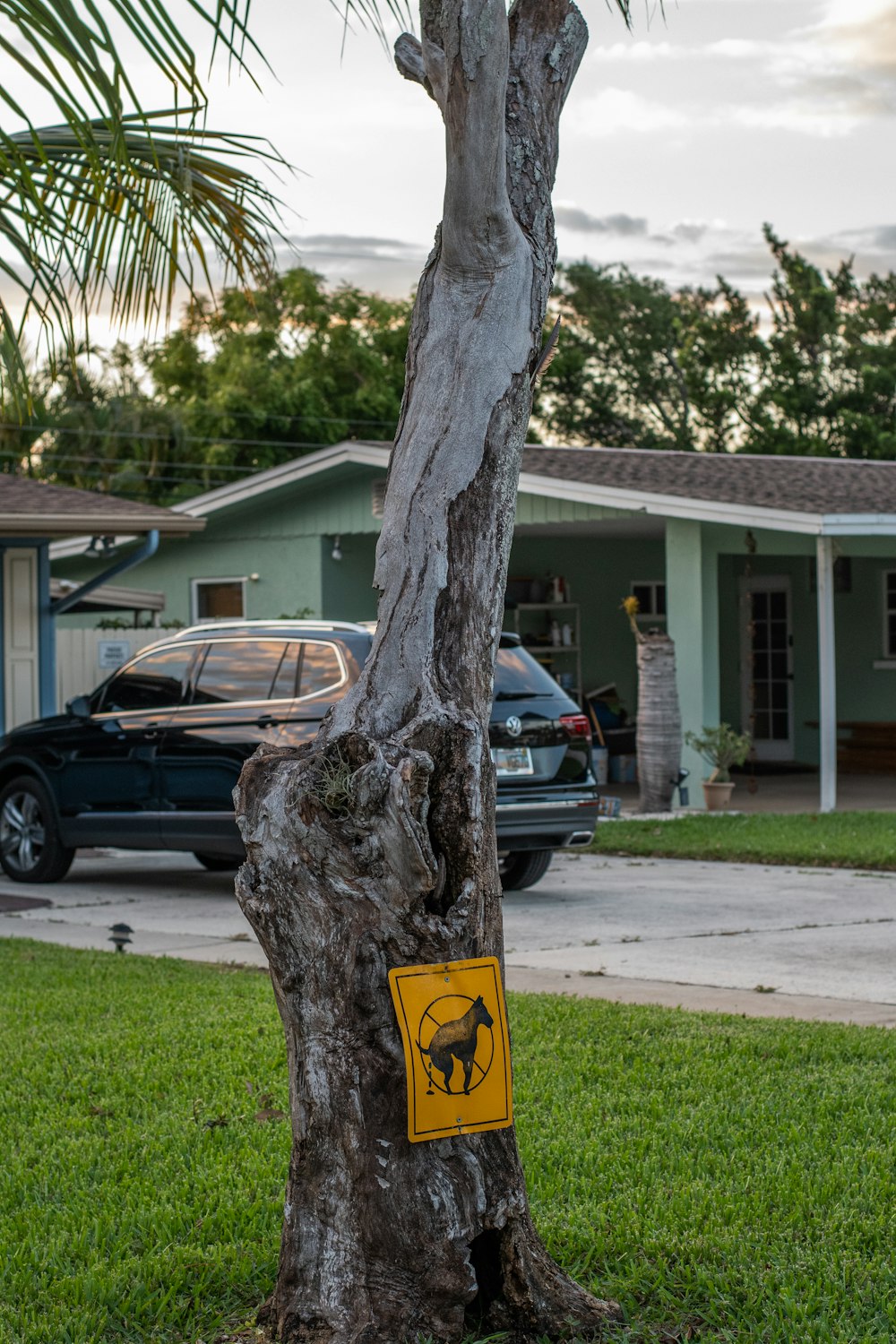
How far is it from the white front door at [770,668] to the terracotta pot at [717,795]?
5702 mm

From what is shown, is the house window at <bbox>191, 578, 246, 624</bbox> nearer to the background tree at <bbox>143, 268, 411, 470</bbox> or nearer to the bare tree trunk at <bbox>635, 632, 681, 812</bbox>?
the bare tree trunk at <bbox>635, 632, 681, 812</bbox>

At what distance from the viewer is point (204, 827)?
38.1ft

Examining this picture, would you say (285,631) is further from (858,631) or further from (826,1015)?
(858,631)

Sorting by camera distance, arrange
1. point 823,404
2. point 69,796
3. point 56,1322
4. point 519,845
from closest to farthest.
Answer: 1. point 56,1322
2. point 519,845
3. point 69,796
4. point 823,404

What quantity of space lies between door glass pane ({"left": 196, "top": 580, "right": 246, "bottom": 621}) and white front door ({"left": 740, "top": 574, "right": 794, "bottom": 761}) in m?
7.04

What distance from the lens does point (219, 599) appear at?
71.5 feet

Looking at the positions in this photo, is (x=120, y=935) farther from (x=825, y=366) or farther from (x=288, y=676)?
(x=825, y=366)

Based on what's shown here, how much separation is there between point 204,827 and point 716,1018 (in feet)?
17.6

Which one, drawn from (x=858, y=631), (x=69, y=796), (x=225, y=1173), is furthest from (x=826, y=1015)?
(x=858, y=631)

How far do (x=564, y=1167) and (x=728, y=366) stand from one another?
→ 39.5m

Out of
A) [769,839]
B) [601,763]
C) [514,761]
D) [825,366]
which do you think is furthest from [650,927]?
[825,366]

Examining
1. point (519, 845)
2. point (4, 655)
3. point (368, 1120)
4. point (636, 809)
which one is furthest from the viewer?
point (636, 809)

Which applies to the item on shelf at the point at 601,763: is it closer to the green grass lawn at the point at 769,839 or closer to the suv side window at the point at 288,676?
the green grass lawn at the point at 769,839

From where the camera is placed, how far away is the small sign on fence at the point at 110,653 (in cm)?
1747
